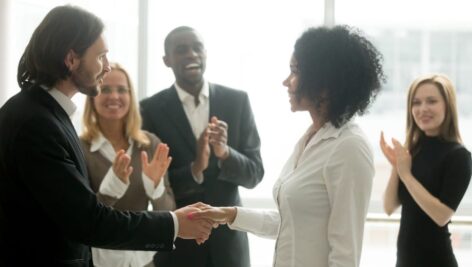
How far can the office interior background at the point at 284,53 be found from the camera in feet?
13.6

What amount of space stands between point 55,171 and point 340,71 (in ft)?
3.06

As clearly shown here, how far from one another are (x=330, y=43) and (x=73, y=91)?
836 mm

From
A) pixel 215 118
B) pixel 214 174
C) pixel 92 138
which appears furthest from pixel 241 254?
pixel 92 138

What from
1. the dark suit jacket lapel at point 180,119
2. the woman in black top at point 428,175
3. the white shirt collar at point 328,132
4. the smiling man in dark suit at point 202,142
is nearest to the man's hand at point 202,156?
the smiling man in dark suit at point 202,142

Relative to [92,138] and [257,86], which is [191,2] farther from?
[92,138]

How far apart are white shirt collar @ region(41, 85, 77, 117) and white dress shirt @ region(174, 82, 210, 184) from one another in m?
1.35

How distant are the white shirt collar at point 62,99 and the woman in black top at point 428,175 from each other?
1764 mm

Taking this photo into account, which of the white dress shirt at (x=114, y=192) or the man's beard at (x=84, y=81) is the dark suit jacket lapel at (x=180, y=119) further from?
the man's beard at (x=84, y=81)

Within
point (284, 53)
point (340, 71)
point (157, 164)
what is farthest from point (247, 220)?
point (284, 53)

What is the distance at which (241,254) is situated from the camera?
10.5 feet

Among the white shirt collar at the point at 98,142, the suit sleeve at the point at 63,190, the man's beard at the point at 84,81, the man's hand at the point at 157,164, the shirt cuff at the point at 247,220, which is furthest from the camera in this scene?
the white shirt collar at the point at 98,142

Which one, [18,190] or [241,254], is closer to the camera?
[18,190]

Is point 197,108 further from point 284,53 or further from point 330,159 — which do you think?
point 330,159

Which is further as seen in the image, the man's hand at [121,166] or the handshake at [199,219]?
the man's hand at [121,166]
